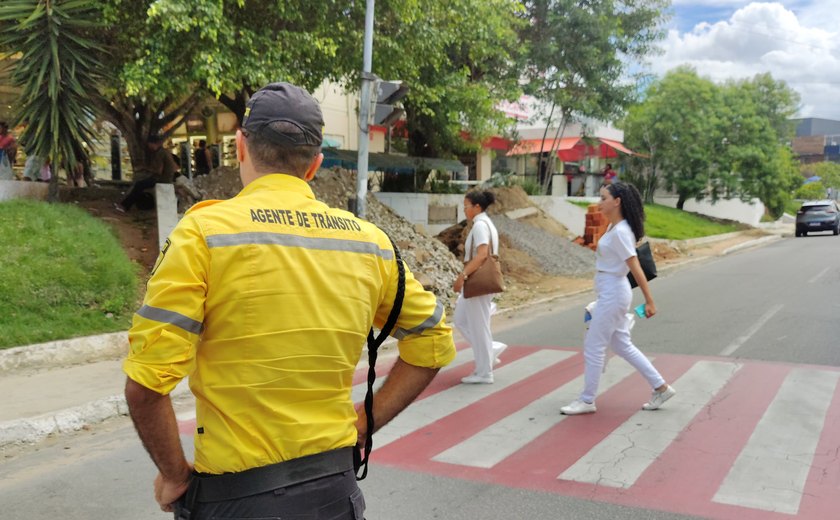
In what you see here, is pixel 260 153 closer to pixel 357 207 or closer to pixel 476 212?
pixel 476 212

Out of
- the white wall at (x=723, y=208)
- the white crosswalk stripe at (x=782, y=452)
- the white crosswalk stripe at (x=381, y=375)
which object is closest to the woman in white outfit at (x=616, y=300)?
the white crosswalk stripe at (x=782, y=452)

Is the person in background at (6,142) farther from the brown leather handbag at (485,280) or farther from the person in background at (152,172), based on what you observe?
the brown leather handbag at (485,280)

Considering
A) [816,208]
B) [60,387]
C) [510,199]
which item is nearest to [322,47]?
[60,387]

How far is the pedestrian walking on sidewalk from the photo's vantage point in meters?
1.60

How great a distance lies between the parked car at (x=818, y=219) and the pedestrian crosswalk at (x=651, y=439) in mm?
27934

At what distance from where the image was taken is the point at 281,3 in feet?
33.7

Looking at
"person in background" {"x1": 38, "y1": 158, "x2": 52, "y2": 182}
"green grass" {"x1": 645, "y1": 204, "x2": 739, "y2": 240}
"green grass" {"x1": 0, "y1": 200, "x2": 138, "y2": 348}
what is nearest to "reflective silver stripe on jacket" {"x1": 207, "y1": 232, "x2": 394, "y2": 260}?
"green grass" {"x1": 0, "y1": 200, "x2": 138, "y2": 348}

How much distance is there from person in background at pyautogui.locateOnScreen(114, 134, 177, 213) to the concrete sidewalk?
17.5ft

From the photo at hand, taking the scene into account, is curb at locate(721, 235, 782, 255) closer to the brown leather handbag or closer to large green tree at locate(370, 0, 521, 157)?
large green tree at locate(370, 0, 521, 157)

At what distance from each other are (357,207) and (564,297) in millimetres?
5283

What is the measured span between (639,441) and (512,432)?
0.92 metres

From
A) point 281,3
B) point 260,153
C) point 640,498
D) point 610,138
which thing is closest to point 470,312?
point 640,498

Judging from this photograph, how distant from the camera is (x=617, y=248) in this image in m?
5.62

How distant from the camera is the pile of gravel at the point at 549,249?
16.7 m
